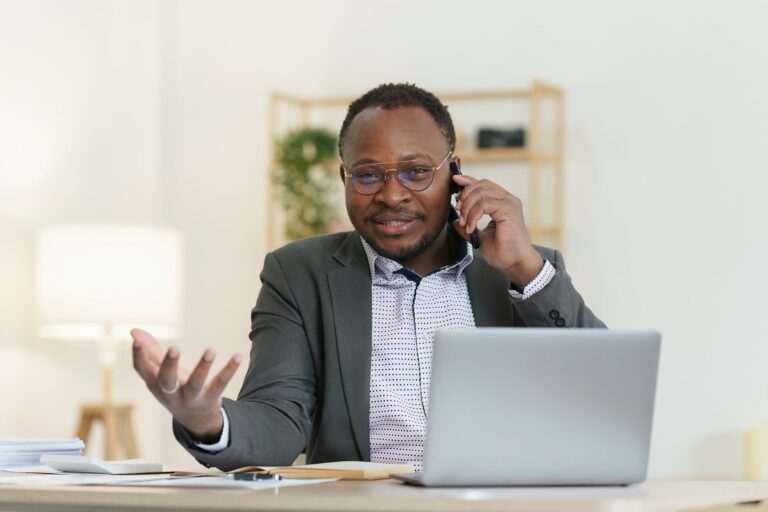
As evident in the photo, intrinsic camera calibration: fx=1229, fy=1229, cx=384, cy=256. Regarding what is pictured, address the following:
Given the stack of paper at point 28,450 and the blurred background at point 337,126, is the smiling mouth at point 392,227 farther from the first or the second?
the blurred background at point 337,126

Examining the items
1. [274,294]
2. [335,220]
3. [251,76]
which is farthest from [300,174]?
[274,294]

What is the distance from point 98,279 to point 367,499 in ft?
9.66

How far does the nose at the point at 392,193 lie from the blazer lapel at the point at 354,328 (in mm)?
161

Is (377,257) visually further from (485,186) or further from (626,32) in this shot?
(626,32)

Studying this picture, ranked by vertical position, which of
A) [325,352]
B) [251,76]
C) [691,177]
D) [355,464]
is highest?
[251,76]

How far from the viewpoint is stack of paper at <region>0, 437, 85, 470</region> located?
75.0 inches

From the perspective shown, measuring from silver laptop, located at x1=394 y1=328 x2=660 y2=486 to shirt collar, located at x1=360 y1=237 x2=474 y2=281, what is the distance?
731 millimetres

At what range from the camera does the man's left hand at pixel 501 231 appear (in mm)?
2039

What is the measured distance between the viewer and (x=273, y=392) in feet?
6.68

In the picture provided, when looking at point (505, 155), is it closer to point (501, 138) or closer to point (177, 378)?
point (501, 138)

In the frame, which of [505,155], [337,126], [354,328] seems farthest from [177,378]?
[337,126]

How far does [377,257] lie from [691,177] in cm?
279

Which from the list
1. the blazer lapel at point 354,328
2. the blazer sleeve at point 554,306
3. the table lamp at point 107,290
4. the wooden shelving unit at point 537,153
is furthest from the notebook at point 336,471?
the wooden shelving unit at point 537,153

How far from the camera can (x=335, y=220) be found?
196 inches
